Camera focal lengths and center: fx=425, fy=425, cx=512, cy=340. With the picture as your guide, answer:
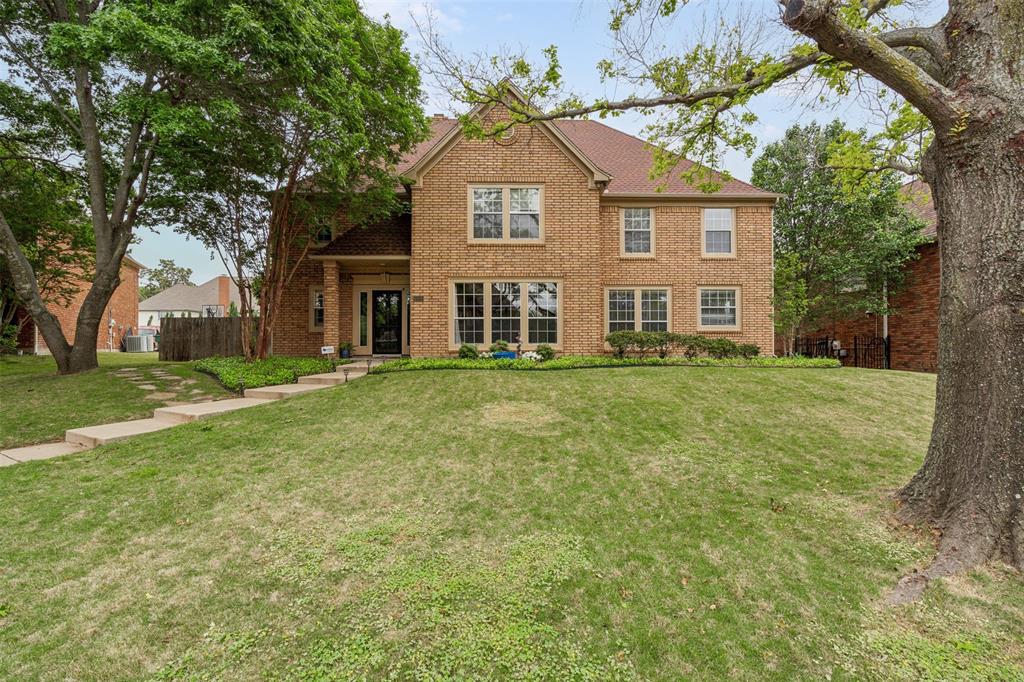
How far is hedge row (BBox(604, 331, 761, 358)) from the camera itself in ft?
40.8

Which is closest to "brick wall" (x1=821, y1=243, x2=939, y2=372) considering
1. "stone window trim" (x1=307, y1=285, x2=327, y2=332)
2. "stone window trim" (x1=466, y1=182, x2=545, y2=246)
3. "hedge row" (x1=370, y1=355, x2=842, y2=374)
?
"hedge row" (x1=370, y1=355, x2=842, y2=374)

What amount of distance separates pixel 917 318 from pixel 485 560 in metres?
17.9

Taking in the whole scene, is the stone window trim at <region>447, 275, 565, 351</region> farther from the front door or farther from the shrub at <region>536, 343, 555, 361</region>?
the front door

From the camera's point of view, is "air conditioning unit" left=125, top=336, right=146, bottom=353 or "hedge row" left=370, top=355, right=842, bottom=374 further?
"air conditioning unit" left=125, top=336, right=146, bottom=353

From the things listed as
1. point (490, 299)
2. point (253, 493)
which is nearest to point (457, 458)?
point (253, 493)

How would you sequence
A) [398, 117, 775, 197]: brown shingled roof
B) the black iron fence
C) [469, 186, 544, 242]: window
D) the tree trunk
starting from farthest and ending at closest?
the black iron fence, [398, 117, 775, 197]: brown shingled roof, [469, 186, 544, 242]: window, the tree trunk

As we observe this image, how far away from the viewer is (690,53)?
6254mm

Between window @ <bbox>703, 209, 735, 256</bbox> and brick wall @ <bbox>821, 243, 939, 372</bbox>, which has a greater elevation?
window @ <bbox>703, 209, 735, 256</bbox>

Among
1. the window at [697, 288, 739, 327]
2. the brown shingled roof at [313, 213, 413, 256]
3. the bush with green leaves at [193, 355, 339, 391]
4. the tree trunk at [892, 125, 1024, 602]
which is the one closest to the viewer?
the tree trunk at [892, 125, 1024, 602]

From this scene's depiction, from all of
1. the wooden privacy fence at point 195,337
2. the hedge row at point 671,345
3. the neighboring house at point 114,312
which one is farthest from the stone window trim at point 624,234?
the neighboring house at point 114,312

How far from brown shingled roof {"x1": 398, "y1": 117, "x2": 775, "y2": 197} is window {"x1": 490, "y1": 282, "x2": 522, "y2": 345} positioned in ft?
15.0

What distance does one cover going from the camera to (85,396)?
8562 mm

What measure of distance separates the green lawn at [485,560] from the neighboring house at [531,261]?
6435 mm

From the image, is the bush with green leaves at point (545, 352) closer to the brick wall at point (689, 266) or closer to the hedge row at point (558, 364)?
the hedge row at point (558, 364)
